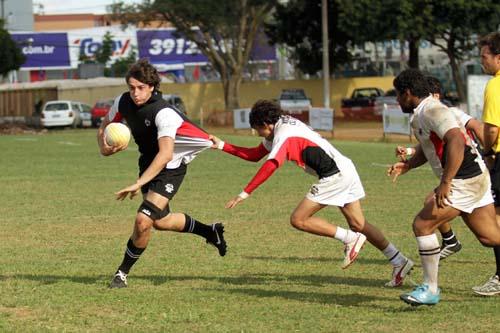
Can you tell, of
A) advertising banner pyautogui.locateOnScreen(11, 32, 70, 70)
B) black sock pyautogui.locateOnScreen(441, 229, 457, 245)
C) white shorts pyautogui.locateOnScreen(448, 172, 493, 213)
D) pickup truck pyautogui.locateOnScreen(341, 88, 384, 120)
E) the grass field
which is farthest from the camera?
advertising banner pyautogui.locateOnScreen(11, 32, 70, 70)

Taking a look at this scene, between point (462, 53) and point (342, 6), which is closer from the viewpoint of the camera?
point (342, 6)

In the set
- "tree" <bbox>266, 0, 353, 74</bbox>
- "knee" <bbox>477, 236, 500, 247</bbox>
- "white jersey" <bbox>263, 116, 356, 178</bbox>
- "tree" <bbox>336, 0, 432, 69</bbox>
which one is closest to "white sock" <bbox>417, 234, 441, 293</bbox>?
"knee" <bbox>477, 236, 500, 247</bbox>

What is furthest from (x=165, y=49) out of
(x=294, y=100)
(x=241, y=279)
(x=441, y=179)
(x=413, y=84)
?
(x=441, y=179)

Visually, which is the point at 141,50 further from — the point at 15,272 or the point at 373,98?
the point at 15,272

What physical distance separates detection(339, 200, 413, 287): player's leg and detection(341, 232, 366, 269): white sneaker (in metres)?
0.13

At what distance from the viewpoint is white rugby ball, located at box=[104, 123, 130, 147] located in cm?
959

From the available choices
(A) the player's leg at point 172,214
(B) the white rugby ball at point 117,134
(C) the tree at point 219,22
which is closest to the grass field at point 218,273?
(A) the player's leg at point 172,214

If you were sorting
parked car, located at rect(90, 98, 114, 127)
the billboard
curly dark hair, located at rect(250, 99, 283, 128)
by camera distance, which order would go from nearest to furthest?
curly dark hair, located at rect(250, 99, 283, 128) < parked car, located at rect(90, 98, 114, 127) < the billboard

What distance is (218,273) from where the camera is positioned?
424 inches

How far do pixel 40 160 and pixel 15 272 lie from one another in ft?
62.2

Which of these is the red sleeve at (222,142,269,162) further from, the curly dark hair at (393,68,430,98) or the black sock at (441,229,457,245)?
the black sock at (441,229,457,245)

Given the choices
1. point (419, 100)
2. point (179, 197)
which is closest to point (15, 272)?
point (419, 100)

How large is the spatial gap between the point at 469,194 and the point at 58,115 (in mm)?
49253

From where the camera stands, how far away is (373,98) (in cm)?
6053
